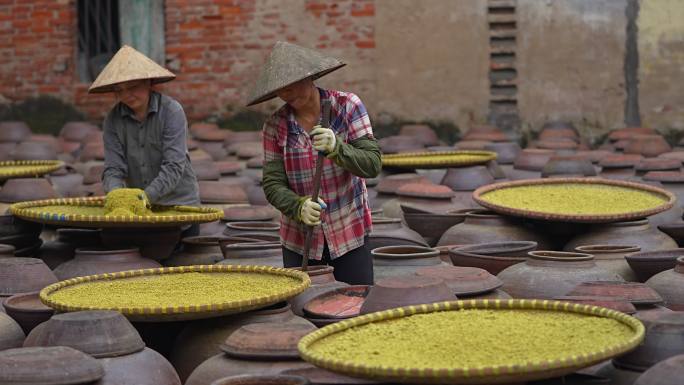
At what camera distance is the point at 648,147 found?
34.5 ft

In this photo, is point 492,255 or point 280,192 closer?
point 280,192

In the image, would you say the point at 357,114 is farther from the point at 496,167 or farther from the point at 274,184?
the point at 496,167

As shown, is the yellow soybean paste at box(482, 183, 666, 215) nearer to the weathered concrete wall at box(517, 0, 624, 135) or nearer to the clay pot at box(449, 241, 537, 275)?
the clay pot at box(449, 241, 537, 275)

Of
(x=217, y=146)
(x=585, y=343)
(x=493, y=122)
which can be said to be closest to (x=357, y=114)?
(x=585, y=343)

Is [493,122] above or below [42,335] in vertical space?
below

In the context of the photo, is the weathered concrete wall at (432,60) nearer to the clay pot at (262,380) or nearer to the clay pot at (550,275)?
the clay pot at (550,275)

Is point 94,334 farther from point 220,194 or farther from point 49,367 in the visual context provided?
point 220,194

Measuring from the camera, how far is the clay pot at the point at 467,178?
29.1ft

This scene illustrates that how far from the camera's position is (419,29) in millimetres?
12953


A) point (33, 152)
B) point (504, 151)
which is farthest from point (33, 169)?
point (504, 151)

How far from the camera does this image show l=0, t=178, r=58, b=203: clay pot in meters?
7.96

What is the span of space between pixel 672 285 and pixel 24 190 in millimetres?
4231

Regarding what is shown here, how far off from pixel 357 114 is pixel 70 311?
1488 millimetres

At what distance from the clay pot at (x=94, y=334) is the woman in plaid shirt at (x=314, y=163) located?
3.61 ft
